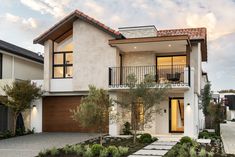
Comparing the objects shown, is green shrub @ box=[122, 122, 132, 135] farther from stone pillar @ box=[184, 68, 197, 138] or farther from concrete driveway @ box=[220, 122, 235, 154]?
concrete driveway @ box=[220, 122, 235, 154]

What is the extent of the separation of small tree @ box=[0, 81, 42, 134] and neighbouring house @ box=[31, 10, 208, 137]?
2.00 metres

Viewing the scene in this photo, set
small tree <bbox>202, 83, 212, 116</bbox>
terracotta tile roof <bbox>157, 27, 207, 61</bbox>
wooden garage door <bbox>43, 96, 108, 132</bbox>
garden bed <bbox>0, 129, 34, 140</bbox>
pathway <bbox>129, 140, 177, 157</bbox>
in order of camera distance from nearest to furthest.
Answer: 1. pathway <bbox>129, 140, 177, 157</bbox>
2. garden bed <bbox>0, 129, 34, 140</bbox>
3. terracotta tile roof <bbox>157, 27, 207, 61</bbox>
4. wooden garage door <bbox>43, 96, 108, 132</bbox>
5. small tree <bbox>202, 83, 212, 116</bbox>

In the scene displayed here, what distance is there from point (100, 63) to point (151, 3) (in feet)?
16.3

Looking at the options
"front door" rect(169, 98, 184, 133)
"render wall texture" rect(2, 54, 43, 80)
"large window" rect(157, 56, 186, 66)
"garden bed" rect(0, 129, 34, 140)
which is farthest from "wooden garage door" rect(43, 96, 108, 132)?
"front door" rect(169, 98, 184, 133)

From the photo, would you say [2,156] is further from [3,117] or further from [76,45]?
[76,45]

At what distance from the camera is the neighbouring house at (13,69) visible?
2199 cm

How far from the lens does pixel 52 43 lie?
23672 mm

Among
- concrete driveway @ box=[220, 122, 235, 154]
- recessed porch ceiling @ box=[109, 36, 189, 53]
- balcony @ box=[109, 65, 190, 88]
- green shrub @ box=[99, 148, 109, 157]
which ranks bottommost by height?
concrete driveway @ box=[220, 122, 235, 154]

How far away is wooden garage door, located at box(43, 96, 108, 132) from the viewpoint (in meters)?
23.7

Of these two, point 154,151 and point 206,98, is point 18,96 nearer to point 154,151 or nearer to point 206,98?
point 154,151

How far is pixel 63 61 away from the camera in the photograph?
2353 centimetres

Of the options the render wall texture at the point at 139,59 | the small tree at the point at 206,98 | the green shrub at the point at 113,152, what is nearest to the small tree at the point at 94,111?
the green shrub at the point at 113,152

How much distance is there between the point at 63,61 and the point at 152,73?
6.08 m

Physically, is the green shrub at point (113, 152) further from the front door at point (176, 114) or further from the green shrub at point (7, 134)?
the front door at point (176, 114)
